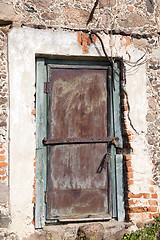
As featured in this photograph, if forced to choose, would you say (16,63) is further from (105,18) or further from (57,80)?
(105,18)

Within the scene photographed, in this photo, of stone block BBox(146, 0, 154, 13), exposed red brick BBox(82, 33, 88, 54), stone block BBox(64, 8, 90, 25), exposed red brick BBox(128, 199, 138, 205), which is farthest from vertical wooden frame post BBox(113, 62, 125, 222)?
stone block BBox(146, 0, 154, 13)

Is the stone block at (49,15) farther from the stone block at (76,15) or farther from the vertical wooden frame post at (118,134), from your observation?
the vertical wooden frame post at (118,134)

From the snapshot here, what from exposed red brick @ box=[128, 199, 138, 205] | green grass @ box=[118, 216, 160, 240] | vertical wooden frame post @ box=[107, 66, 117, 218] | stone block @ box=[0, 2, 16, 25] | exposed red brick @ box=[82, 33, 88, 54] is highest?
stone block @ box=[0, 2, 16, 25]

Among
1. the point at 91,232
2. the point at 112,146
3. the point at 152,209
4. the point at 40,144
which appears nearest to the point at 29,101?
the point at 40,144

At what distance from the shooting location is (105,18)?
13.1 ft

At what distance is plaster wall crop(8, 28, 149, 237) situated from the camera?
357 centimetres

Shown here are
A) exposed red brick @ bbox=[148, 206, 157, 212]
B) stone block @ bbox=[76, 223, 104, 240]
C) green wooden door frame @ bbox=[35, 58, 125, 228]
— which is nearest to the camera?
stone block @ bbox=[76, 223, 104, 240]

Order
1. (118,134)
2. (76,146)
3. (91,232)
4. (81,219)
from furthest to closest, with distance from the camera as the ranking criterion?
(118,134)
(76,146)
(81,219)
(91,232)

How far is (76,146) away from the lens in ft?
12.7

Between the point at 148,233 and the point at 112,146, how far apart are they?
1.09 m

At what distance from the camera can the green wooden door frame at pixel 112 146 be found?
12.3 feet

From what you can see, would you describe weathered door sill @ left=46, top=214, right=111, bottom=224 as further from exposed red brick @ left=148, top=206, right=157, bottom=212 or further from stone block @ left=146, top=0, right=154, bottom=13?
stone block @ left=146, top=0, right=154, bottom=13

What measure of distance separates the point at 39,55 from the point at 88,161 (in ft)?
4.52

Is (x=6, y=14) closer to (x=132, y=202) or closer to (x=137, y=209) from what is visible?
(x=132, y=202)
